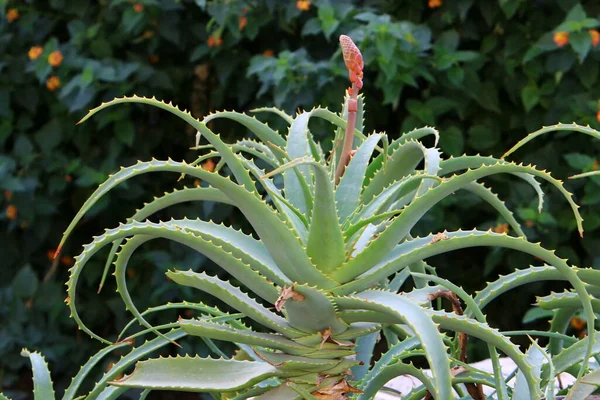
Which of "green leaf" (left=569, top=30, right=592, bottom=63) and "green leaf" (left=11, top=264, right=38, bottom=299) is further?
"green leaf" (left=11, top=264, right=38, bottom=299)

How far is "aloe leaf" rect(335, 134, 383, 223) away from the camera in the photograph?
2.52 ft

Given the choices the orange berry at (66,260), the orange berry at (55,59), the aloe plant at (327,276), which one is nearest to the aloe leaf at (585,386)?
the aloe plant at (327,276)

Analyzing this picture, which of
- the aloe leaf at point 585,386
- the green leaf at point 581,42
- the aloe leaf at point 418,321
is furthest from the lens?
the green leaf at point 581,42

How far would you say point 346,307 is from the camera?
691mm

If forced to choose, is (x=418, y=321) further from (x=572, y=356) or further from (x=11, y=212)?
(x=11, y=212)

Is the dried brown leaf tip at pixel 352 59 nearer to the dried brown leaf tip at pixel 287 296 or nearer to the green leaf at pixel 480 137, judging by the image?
the dried brown leaf tip at pixel 287 296

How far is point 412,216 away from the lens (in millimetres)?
678

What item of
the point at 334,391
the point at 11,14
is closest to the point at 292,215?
the point at 334,391

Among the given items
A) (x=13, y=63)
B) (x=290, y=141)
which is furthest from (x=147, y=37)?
(x=290, y=141)

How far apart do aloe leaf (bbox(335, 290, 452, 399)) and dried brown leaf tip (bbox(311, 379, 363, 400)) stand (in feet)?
0.28

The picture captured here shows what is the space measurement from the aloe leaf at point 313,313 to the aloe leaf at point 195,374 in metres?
0.05

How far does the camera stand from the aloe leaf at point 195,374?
2.21ft

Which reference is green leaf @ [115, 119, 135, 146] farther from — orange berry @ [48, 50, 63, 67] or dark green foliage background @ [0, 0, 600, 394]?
orange berry @ [48, 50, 63, 67]

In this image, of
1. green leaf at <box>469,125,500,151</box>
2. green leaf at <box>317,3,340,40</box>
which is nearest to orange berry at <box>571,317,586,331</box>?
green leaf at <box>469,125,500,151</box>
